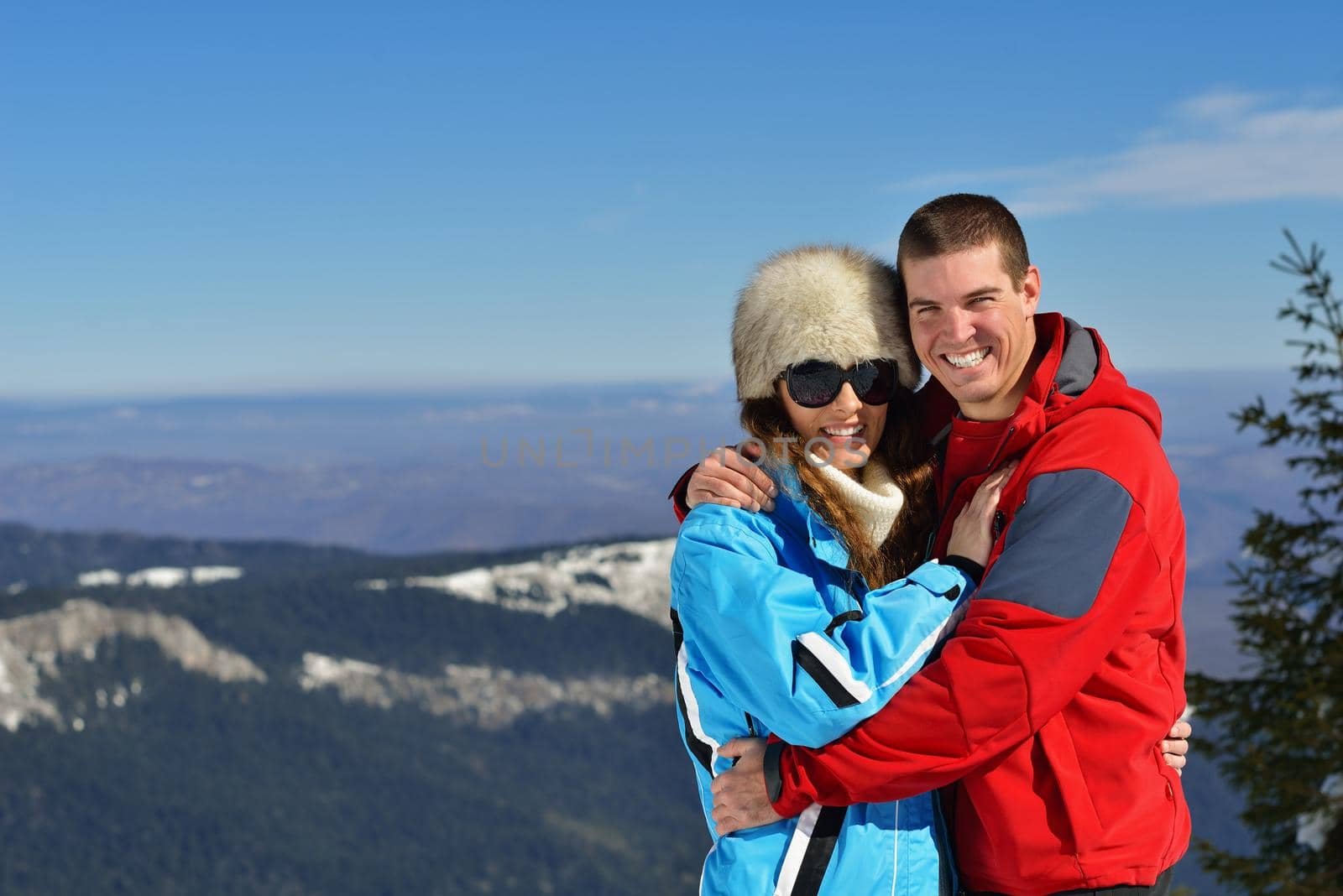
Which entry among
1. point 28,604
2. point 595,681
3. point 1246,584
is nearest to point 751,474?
point 1246,584

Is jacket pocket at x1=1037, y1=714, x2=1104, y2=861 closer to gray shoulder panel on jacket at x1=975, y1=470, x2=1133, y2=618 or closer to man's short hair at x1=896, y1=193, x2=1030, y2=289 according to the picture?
gray shoulder panel on jacket at x1=975, y1=470, x2=1133, y2=618

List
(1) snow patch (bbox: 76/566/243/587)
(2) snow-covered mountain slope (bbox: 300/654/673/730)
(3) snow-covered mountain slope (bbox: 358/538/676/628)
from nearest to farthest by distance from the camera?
(2) snow-covered mountain slope (bbox: 300/654/673/730) → (3) snow-covered mountain slope (bbox: 358/538/676/628) → (1) snow patch (bbox: 76/566/243/587)

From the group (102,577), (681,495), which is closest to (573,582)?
(102,577)

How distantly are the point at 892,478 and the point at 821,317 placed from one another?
64cm

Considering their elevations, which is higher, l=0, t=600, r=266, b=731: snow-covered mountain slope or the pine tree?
the pine tree

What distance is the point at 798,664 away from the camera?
3.09m

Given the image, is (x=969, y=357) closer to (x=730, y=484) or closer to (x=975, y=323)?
(x=975, y=323)

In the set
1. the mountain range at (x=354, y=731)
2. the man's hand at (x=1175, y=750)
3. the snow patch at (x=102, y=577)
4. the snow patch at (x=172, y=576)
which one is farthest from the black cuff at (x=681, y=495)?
the snow patch at (x=102, y=577)

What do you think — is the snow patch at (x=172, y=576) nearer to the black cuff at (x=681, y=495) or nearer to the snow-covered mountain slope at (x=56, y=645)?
the snow-covered mountain slope at (x=56, y=645)

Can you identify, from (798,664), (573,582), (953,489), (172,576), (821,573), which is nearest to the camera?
(798,664)

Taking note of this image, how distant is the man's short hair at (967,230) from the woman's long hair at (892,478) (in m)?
0.65

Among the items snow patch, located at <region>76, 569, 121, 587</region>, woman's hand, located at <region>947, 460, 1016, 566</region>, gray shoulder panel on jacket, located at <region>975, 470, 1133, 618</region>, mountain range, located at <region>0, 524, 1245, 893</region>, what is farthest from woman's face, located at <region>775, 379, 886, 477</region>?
snow patch, located at <region>76, 569, 121, 587</region>

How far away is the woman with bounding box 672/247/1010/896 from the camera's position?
310cm

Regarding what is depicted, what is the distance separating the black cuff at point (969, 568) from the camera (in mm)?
3299
